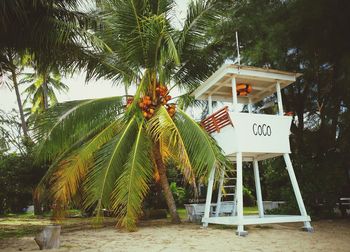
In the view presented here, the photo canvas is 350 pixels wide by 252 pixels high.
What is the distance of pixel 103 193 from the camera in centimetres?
941

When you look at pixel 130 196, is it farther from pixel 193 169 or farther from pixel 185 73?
pixel 185 73

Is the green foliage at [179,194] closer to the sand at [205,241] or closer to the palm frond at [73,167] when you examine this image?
the palm frond at [73,167]

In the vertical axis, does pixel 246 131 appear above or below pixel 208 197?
above

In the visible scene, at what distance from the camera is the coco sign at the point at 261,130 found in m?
9.19

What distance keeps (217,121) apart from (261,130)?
1259 millimetres

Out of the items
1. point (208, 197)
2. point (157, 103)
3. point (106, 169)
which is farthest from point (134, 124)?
point (208, 197)

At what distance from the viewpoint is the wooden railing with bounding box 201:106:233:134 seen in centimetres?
920

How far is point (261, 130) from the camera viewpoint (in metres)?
9.25

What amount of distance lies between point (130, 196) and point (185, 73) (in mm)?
5820

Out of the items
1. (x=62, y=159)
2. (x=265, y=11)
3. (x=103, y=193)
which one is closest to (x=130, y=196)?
(x=103, y=193)

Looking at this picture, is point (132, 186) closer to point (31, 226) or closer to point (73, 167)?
point (73, 167)

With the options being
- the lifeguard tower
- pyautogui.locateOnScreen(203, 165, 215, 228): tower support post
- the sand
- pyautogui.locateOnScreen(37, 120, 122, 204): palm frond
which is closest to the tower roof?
the lifeguard tower

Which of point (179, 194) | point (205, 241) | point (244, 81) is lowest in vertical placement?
point (205, 241)

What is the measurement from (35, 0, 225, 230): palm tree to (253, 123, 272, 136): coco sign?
1.11 meters
